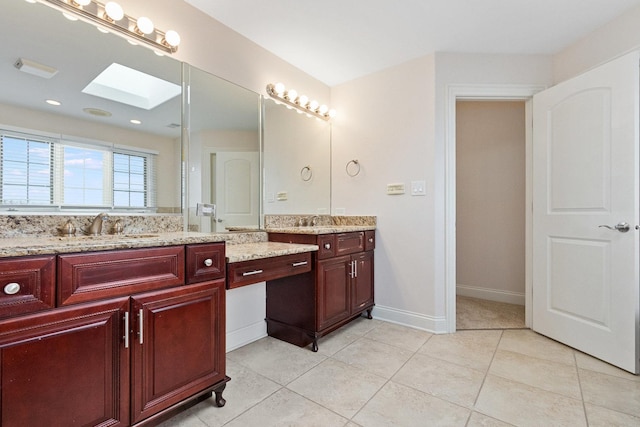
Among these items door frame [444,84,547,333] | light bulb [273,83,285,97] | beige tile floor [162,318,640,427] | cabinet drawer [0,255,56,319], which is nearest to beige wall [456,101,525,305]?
door frame [444,84,547,333]

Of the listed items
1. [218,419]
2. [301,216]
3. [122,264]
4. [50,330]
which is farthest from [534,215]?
[50,330]

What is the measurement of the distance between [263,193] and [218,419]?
4.98 ft

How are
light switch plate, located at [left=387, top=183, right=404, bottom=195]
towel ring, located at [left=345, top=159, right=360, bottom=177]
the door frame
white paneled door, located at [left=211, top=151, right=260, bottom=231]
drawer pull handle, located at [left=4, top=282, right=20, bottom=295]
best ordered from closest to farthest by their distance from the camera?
drawer pull handle, located at [left=4, top=282, right=20, bottom=295], white paneled door, located at [left=211, top=151, right=260, bottom=231], the door frame, light switch plate, located at [left=387, top=183, right=404, bottom=195], towel ring, located at [left=345, top=159, right=360, bottom=177]

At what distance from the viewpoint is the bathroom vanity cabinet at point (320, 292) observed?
214 cm

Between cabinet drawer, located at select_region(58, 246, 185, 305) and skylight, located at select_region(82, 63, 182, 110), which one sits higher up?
skylight, located at select_region(82, 63, 182, 110)

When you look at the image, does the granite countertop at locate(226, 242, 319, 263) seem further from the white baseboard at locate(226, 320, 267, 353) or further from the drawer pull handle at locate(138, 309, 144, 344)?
the white baseboard at locate(226, 320, 267, 353)

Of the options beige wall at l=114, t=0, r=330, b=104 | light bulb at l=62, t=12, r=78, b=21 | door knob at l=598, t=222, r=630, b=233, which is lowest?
door knob at l=598, t=222, r=630, b=233

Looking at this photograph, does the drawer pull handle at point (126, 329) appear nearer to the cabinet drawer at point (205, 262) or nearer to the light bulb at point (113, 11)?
the cabinet drawer at point (205, 262)

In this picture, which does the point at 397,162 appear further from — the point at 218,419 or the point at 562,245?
the point at 218,419

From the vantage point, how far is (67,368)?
102cm

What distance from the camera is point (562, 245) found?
2213 mm

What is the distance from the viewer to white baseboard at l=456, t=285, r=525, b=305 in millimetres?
3199

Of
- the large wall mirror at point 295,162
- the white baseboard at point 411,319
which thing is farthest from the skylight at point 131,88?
the white baseboard at point 411,319

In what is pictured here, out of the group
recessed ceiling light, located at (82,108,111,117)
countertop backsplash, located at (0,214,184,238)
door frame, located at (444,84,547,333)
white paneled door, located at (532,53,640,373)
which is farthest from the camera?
door frame, located at (444,84,547,333)
